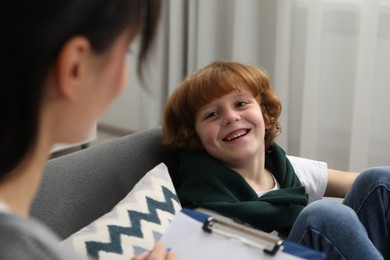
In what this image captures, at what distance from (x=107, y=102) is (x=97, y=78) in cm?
5

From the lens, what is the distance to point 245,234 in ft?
3.34

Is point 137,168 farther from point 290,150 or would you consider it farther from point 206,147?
point 290,150

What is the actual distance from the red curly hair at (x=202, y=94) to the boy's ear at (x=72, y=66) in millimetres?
916

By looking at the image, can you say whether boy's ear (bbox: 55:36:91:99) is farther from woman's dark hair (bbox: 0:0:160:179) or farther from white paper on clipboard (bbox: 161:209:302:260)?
white paper on clipboard (bbox: 161:209:302:260)

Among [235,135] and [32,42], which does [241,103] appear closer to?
[235,135]

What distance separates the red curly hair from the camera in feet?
4.92

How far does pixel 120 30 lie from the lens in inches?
23.5

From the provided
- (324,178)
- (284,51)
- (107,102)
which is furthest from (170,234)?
(284,51)

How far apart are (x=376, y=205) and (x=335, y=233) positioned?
22 cm

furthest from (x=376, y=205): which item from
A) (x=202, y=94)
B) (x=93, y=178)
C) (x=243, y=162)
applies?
(x=93, y=178)

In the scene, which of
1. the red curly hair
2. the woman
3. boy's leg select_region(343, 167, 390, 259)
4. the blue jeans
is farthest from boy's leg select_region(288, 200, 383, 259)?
the woman

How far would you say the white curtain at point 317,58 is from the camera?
216 centimetres

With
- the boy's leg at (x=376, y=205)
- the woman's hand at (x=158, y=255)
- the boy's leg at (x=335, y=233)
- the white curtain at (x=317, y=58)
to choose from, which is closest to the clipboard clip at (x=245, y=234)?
the woman's hand at (x=158, y=255)

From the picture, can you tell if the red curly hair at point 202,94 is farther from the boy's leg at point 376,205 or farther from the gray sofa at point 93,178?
the boy's leg at point 376,205
